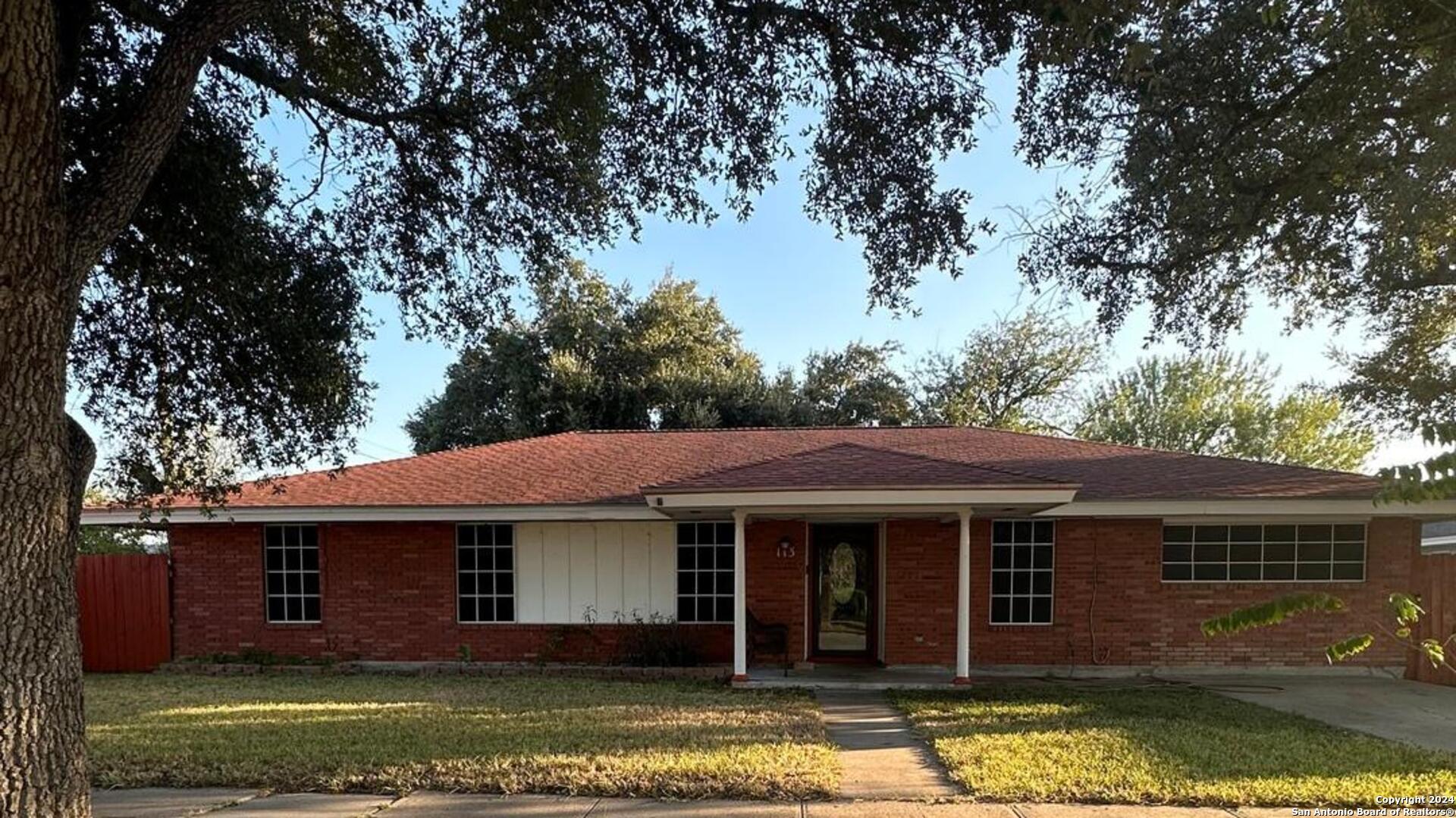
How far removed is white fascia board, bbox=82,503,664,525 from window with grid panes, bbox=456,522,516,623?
23.5 inches

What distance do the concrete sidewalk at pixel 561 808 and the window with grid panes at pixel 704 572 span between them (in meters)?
6.06

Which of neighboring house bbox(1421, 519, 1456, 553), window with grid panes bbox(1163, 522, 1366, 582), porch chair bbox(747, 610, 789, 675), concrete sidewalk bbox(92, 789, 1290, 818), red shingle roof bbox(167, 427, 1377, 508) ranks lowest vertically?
neighboring house bbox(1421, 519, 1456, 553)

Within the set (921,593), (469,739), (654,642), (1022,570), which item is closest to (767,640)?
(654,642)

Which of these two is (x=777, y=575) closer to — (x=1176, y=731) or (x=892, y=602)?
(x=892, y=602)

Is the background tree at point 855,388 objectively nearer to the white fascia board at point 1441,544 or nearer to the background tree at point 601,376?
the background tree at point 601,376

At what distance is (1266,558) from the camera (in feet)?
36.4

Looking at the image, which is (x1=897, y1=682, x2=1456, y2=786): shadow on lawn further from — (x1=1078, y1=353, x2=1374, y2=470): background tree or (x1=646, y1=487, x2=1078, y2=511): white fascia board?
(x1=1078, y1=353, x2=1374, y2=470): background tree

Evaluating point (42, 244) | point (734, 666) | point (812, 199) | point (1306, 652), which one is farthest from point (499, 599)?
point (1306, 652)

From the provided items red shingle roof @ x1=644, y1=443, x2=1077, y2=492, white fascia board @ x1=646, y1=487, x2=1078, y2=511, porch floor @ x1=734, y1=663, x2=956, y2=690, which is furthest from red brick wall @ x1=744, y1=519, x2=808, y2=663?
white fascia board @ x1=646, y1=487, x2=1078, y2=511

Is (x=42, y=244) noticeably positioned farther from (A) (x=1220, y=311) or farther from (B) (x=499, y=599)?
(A) (x=1220, y=311)

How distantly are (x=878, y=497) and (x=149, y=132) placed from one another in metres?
7.19

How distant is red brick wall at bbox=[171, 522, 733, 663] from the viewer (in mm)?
11555

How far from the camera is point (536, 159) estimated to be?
23.8ft

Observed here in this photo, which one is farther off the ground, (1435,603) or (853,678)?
(1435,603)
